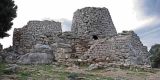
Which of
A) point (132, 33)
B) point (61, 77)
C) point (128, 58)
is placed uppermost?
point (132, 33)

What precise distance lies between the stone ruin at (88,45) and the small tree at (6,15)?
13.0ft

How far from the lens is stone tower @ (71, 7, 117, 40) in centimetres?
3519

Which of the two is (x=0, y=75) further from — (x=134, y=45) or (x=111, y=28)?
(x=111, y=28)

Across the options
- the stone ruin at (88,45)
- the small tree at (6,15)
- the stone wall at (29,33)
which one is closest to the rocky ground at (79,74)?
the small tree at (6,15)

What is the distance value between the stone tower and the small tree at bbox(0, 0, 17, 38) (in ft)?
30.0

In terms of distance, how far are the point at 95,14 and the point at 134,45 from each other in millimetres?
5217

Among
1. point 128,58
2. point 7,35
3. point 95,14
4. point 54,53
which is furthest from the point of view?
point 95,14

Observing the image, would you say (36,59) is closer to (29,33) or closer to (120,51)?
(120,51)

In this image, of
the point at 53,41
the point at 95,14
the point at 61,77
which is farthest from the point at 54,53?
the point at 61,77

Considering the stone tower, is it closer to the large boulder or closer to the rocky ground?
the large boulder

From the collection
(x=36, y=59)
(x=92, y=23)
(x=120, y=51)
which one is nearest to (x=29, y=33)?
(x=92, y=23)

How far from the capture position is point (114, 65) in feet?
92.4

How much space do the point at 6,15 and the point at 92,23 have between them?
1097 centimetres

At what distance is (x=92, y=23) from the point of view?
116ft
